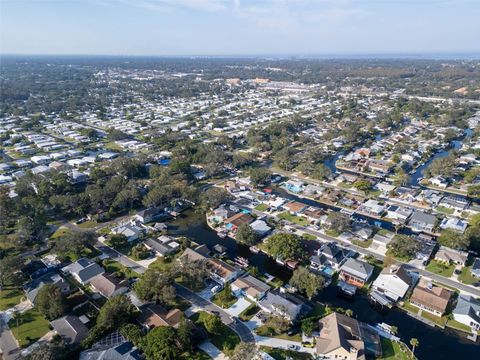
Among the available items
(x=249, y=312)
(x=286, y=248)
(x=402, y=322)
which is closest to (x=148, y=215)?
(x=286, y=248)

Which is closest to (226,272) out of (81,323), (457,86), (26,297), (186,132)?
(81,323)

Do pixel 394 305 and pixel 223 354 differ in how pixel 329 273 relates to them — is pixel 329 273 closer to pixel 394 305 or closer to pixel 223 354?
pixel 394 305

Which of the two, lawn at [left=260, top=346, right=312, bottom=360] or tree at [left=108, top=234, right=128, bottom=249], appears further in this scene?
tree at [left=108, top=234, right=128, bottom=249]

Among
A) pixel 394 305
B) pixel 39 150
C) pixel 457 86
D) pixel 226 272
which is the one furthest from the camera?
pixel 457 86

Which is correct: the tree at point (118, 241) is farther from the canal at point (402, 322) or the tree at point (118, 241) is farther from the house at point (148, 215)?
the canal at point (402, 322)

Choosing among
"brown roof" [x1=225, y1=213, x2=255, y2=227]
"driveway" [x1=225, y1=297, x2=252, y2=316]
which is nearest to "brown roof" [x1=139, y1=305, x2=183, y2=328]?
"driveway" [x1=225, y1=297, x2=252, y2=316]

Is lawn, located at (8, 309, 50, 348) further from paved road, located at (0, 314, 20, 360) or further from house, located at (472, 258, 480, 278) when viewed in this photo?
house, located at (472, 258, 480, 278)

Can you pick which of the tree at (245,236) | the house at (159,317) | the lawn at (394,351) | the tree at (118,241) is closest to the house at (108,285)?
the house at (159,317)
